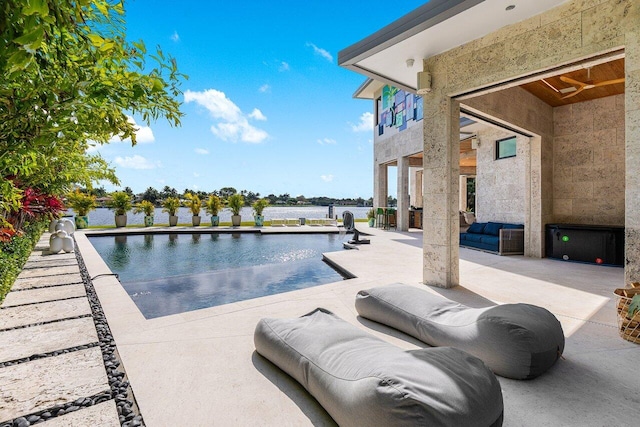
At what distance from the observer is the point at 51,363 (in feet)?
8.73

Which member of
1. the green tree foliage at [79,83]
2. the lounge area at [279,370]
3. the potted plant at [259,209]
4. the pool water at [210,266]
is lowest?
the pool water at [210,266]

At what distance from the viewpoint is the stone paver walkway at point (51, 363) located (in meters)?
2.02

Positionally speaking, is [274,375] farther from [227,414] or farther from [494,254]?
[494,254]

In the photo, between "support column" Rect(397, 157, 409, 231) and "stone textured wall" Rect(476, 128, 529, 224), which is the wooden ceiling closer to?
"stone textured wall" Rect(476, 128, 529, 224)

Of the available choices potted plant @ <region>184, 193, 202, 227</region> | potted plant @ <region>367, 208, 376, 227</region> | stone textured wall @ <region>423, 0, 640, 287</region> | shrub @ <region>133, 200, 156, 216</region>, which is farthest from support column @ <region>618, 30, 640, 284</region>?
shrub @ <region>133, 200, 156, 216</region>

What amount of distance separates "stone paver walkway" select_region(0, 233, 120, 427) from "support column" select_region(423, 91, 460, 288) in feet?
14.8

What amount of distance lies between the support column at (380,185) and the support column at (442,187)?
40.4 feet

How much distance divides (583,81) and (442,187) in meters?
4.23

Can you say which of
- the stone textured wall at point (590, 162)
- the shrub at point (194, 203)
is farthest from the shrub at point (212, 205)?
the stone textured wall at point (590, 162)

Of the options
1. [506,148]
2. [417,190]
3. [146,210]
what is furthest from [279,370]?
[417,190]

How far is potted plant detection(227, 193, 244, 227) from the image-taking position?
17231 millimetres

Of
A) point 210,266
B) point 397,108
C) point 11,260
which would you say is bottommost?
point 210,266

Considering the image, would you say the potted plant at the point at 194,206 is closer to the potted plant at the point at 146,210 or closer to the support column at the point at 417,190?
the potted plant at the point at 146,210

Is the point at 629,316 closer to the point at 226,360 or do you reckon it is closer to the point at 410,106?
the point at 226,360
